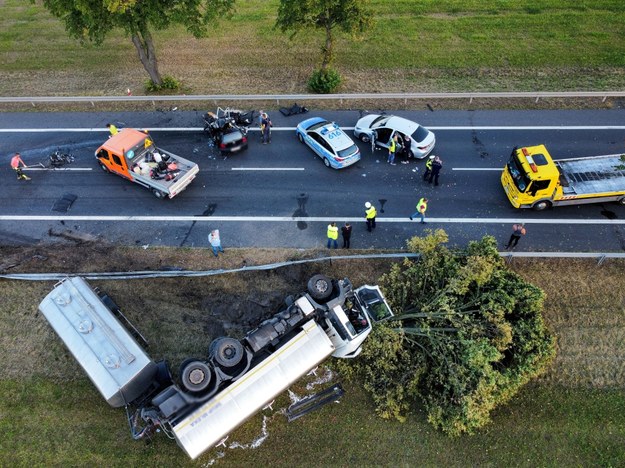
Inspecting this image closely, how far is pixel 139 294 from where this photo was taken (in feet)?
56.5

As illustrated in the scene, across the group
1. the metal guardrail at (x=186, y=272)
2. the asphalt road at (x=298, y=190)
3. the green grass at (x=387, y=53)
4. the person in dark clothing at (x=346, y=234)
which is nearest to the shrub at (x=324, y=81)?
the green grass at (x=387, y=53)

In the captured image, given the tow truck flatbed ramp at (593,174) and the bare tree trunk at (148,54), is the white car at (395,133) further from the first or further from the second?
the bare tree trunk at (148,54)

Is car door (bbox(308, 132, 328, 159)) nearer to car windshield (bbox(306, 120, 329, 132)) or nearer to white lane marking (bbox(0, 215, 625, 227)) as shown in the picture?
car windshield (bbox(306, 120, 329, 132))

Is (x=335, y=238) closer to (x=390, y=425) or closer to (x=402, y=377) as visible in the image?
(x=402, y=377)

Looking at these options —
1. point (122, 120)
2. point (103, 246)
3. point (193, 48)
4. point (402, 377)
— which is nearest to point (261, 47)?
point (193, 48)

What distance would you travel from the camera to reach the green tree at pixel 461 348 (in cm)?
1374

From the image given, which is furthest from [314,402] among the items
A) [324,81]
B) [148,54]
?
[148,54]

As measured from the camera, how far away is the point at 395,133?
21.2m

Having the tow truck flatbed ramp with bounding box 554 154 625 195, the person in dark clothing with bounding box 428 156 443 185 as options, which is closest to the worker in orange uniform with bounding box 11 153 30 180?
the person in dark clothing with bounding box 428 156 443 185

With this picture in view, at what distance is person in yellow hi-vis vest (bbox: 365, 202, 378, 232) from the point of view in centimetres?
1779

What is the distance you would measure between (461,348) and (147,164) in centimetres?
1480

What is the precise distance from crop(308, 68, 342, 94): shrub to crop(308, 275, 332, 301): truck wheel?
14383 mm

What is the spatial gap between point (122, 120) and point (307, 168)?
10724 mm

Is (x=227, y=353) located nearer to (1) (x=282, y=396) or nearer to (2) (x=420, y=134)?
(1) (x=282, y=396)
